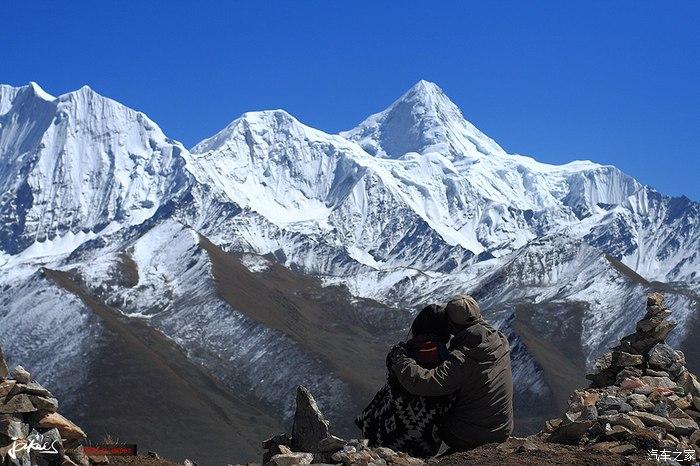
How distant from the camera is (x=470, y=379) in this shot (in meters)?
16.7

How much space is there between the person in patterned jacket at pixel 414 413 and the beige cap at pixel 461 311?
1.24ft

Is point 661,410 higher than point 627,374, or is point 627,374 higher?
point 627,374

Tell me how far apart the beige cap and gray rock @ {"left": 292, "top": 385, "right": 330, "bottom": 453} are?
94.0 inches

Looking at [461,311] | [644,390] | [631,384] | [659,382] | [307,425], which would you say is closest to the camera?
[461,311]

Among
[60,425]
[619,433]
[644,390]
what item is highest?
[644,390]

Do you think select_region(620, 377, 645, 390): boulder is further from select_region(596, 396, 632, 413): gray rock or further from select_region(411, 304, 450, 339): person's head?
select_region(411, 304, 450, 339): person's head

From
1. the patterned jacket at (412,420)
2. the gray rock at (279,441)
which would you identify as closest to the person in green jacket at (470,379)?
the patterned jacket at (412,420)

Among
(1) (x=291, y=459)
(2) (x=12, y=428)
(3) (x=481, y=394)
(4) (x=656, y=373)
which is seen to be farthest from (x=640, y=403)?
(2) (x=12, y=428)

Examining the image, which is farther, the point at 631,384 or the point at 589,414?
the point at 631,384

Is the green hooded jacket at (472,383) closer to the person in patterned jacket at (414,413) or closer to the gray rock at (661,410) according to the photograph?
the person in patterned jacket at (414,413)

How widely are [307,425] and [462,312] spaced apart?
289 centimetres

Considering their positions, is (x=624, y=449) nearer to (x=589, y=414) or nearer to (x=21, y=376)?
(x=589, y=414)

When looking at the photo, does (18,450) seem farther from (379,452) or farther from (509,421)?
(509,421)

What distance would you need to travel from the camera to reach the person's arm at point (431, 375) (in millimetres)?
16234
